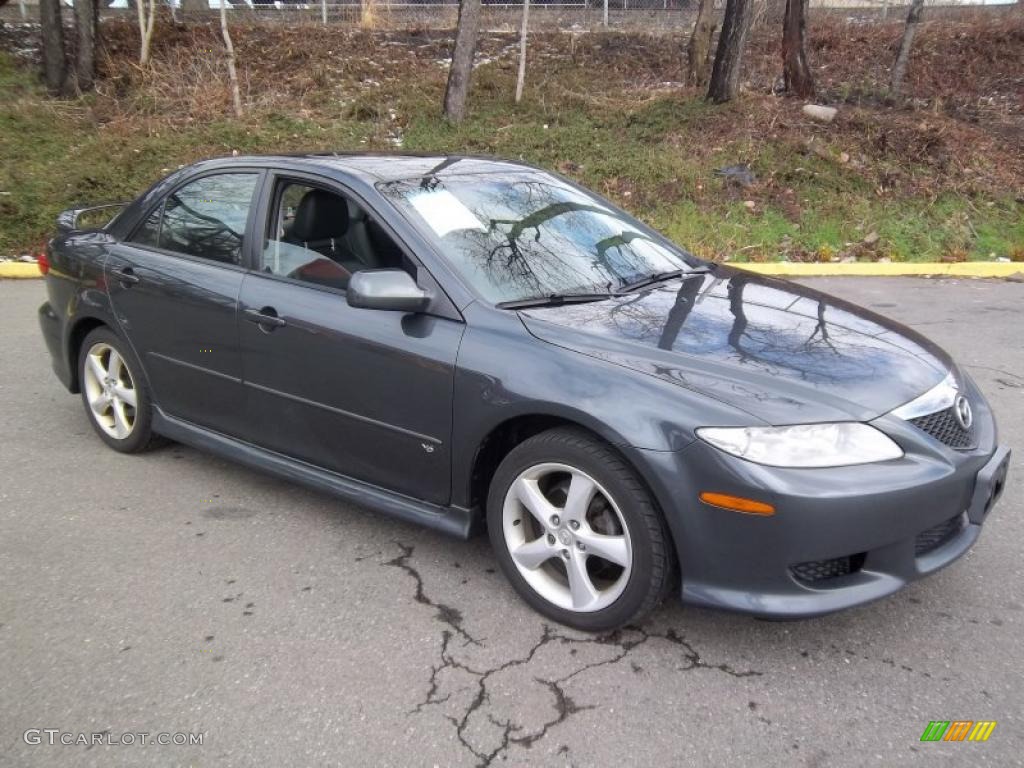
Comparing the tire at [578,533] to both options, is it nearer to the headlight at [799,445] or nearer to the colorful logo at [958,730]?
the headlight at [799,445]

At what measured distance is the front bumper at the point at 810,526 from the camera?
252 centimetres

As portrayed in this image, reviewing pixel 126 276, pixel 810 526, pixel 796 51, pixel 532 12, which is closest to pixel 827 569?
pixel 810 526

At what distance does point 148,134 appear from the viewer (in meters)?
12.6

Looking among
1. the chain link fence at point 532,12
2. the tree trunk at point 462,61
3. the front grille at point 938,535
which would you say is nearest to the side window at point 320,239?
the front grille at point 938,535

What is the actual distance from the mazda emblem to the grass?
7.04m

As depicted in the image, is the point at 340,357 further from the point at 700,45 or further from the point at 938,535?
the point at 700,45

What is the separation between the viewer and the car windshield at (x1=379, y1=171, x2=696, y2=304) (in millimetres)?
3338

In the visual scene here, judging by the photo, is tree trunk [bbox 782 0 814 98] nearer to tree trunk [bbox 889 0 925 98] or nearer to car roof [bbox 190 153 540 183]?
tree trunk [bbox 889 0 925 98]

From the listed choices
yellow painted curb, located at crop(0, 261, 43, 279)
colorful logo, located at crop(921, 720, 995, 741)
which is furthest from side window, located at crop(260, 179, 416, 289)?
yellow painted curb, located at crop(0, 261, 43, 279)

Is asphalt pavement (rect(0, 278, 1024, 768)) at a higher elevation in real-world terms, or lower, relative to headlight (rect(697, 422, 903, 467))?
lower

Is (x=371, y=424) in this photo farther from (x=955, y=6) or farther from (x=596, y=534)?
(x=955, y=6)

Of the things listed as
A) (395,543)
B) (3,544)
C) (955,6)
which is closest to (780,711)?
(395,543)

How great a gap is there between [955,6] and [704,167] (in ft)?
32.8

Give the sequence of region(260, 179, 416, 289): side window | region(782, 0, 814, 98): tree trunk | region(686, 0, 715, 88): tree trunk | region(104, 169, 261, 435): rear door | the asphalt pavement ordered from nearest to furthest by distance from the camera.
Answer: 1. the asphalt pavement
2. region(260, 179, 416, 289): side window
3. region(104, 169, 261, 435): rear door
4. region(782, 0, 814, 98): tree trunk
5. region(686, 0, 715, 88): tree trunk
